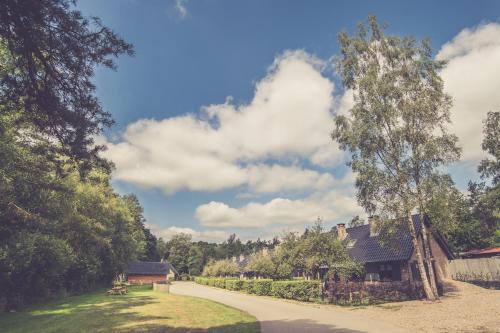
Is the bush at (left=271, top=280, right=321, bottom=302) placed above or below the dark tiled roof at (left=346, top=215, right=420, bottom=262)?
below

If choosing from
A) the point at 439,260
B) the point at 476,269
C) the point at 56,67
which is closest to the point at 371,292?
the point at 439,260

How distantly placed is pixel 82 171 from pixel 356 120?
20850 millimetres

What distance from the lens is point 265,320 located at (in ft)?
52.5

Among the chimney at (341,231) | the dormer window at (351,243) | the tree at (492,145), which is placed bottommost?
the dormer window at (351,243)

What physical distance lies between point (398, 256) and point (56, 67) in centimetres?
3015

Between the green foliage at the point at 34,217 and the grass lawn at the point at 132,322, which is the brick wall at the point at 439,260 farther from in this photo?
the green foliage at the point at 34,217

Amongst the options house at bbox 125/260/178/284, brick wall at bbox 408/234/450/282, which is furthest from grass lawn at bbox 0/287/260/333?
house at bbox 125/260/178/284

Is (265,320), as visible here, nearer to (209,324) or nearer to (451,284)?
(209,324)

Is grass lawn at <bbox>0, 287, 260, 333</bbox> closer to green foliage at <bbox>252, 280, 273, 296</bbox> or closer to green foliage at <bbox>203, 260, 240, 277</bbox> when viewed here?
green foliage at <bbox>252, 280, 273, 296</bbox>

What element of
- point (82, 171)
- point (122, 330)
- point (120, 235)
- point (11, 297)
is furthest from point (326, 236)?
point (120, 235)

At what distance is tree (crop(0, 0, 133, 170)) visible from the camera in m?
6.68

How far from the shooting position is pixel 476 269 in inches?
1244

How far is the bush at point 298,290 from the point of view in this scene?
974 inches

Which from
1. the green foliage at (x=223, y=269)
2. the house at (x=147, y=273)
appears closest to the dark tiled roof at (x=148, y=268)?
the house at (x=147, y=273)
